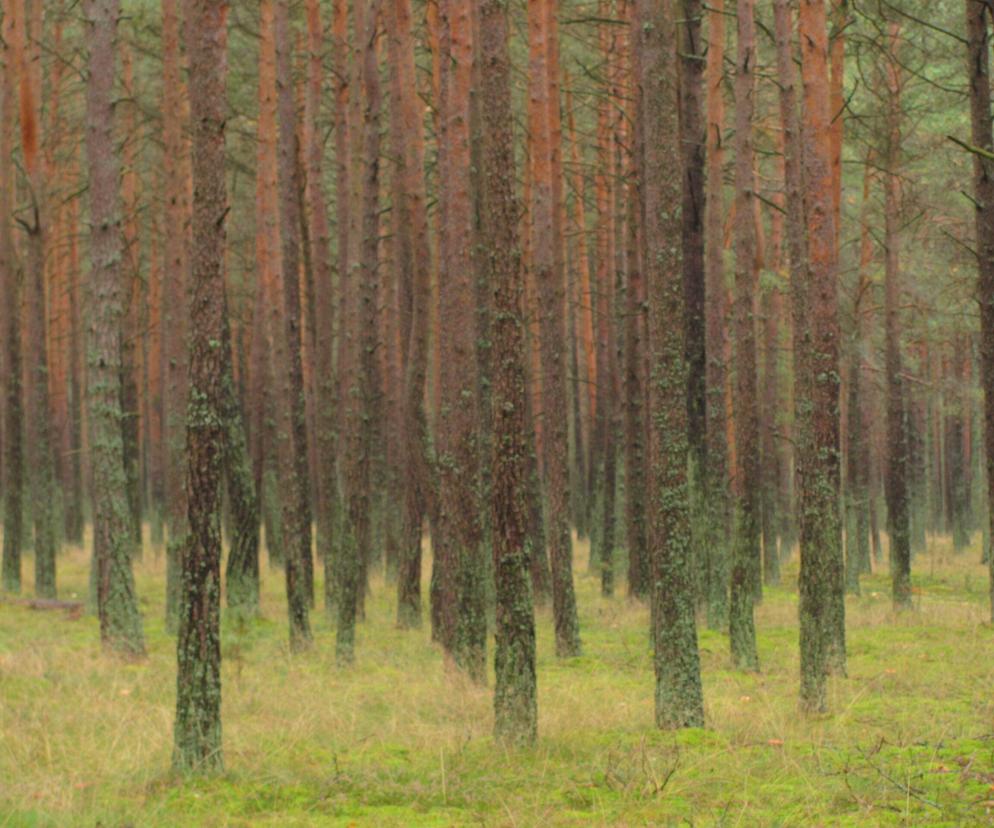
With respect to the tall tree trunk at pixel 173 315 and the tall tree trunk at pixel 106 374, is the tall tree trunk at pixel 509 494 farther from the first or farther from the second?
the tall tree trunk at pixel 173 315

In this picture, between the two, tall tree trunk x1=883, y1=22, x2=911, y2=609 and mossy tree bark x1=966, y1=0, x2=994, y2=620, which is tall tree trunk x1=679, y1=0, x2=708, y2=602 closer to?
mossy tree bark x1=966, y1=0, x2=994, y2=620

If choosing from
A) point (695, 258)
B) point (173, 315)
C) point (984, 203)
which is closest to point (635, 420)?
point (695, 258)

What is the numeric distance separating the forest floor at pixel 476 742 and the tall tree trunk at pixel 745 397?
58 cm

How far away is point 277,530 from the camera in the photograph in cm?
2336

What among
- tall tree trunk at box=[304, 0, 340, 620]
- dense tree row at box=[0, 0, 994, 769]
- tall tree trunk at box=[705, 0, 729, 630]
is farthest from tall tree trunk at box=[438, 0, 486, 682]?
tall tree trunk at box=[705, 0, 729, 630]

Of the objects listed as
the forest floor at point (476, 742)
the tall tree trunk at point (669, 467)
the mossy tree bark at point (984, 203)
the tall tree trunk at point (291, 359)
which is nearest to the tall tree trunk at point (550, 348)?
the forest floor at point (476, 742)

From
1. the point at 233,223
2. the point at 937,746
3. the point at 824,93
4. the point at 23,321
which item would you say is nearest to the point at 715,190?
the point at 824,93

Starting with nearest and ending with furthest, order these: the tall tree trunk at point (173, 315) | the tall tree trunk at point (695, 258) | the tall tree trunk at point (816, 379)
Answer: the tall tree trunk at point (816, 379)
the tall tree trunk at point (173, 315)
the tall tree trunk at point (695, 258)

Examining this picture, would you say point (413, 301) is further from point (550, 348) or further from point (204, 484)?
point (204, 484)

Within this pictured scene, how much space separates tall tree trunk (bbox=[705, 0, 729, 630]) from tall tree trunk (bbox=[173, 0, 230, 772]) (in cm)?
903

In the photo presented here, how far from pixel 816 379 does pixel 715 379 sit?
4916 mm

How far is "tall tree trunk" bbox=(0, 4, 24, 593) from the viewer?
18.6 m

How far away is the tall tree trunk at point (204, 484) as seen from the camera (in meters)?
8.07

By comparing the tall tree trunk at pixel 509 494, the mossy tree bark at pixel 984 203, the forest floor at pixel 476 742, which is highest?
the mossy tree bark at pixel 984 203
